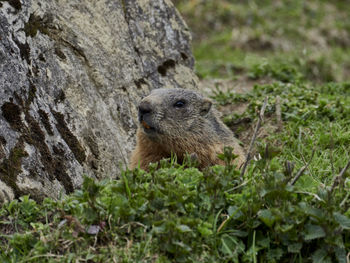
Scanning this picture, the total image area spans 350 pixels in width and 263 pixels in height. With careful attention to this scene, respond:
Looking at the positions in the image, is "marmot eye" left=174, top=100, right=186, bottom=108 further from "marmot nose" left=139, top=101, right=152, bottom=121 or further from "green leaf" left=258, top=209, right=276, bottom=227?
"green leaf" left=258, top=209, right=276, bottom=227

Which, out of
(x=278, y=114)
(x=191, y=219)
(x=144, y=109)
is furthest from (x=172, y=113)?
(x=191, y=219)

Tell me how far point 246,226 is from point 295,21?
11337 millimetres

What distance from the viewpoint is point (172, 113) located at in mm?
5531

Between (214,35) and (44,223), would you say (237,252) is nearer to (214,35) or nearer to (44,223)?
(44,223)

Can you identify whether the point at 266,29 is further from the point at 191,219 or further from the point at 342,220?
the point at 191,219

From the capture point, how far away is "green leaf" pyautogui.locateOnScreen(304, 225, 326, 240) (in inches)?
132

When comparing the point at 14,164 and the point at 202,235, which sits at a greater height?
the point at 14,164

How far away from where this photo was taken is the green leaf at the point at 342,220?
11.1 feet

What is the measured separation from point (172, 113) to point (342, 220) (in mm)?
2521

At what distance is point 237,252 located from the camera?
11.4ft

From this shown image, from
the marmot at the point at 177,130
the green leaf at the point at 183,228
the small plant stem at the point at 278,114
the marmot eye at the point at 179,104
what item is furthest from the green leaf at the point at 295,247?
the small plant stem at the point at 278,114

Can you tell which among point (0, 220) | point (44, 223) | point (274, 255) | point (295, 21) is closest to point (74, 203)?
point (44, 223)

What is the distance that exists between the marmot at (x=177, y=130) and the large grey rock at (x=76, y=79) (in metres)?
0.56

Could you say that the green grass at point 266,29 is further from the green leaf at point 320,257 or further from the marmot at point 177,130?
the green leaf at point 320,257
